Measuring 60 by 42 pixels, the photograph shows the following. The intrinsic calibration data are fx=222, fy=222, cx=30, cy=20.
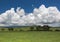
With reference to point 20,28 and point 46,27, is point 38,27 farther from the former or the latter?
point 20,28

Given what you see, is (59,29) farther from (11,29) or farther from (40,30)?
(11,29)

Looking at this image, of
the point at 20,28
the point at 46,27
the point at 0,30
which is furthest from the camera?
the point at 20,28

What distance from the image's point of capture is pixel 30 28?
46.7 metres

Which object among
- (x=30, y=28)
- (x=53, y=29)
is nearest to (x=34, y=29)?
(x=30, y=28)

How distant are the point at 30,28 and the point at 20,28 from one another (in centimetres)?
243

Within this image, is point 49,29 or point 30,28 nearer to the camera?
point 49,29

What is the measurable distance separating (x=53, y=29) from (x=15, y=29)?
887cm

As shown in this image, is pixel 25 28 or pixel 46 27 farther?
pixel 25 28

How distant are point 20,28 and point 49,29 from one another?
7101mm

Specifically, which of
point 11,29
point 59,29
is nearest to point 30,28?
point 11,29

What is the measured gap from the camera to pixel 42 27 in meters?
42.6

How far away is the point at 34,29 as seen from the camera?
150 feet

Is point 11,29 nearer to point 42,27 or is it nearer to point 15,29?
point 15,29

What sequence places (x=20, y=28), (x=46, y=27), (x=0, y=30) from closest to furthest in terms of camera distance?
(x=46, y=27), (x=0, y=30), (x=20, y=28)
